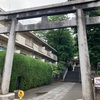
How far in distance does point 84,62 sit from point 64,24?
8.84 feet

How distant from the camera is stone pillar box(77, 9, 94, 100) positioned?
8.05m

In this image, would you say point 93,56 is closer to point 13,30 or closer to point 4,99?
point 13,30

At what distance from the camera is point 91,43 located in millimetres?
15742

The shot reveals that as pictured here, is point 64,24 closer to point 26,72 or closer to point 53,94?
point 53,94

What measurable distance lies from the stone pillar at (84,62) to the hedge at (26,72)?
6.25 meters

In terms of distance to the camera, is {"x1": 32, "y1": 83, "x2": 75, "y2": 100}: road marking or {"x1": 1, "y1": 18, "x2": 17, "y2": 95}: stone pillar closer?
{"x1": 1, "y1": 18, "x2": 17, "y2": 95}: stone pillar

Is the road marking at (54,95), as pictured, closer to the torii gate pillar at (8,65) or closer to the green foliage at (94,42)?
the torii gate pillar at (8,65)

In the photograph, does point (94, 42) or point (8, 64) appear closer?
point (8, 64)

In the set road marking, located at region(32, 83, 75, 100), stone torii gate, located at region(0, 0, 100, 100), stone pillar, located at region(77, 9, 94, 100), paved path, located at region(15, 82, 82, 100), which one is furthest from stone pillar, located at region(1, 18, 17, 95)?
stone pillar, located at region(77, 9, 94, 100)

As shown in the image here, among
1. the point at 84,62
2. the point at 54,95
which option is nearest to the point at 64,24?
the point at 84,62

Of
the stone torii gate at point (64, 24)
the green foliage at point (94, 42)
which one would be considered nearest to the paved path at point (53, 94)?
the stone torii gate at point (64, 24)

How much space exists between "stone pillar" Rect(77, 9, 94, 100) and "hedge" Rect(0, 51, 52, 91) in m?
6.25

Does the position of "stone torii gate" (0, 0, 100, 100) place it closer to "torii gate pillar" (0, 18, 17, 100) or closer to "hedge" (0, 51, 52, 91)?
"torii gate pillar" (0, 18, 17, 100)

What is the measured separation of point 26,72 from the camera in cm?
1491
